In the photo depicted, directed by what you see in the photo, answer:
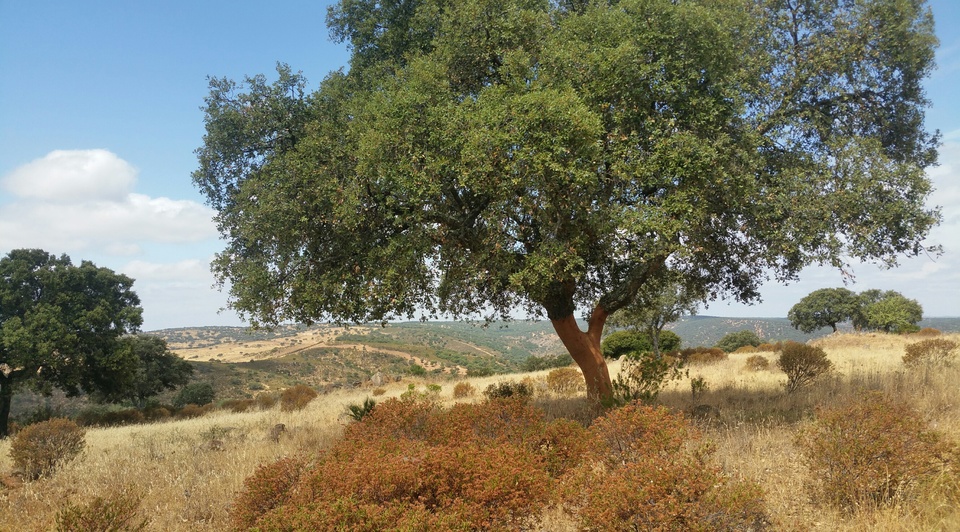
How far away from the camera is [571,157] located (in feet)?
28.5

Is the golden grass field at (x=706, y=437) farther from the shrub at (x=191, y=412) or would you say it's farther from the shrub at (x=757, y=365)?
the shrub at (x=191, y=412)

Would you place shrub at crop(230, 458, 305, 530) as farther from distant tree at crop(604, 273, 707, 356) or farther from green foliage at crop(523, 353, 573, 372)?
green foliage at crop(523, 353, 573, 372)

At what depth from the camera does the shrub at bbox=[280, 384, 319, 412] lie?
23703 millimetres

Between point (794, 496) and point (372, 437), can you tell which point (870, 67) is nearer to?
point (794, 496)

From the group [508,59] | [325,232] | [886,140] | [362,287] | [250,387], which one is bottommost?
[250,387]

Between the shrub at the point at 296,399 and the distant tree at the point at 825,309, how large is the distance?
64740 mm

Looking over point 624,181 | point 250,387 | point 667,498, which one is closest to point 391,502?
point 667,498

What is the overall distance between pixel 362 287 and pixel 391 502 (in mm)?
5412

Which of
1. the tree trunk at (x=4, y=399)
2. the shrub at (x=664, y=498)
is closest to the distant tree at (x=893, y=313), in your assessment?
the shrub at (x=664, y=498)

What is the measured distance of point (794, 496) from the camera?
238 inches

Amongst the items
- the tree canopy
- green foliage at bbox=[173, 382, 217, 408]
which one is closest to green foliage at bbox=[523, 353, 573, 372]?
green foliage at bbox=[173, 382, 217, 408]

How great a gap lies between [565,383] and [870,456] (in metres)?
14.5

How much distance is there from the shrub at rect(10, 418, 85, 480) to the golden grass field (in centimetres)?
30

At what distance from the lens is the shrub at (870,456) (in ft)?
18.7
